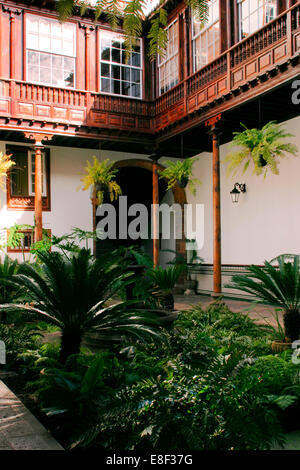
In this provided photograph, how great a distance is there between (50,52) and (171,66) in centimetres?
344

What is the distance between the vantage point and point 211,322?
647 centimetres

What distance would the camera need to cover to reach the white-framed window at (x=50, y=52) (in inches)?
452

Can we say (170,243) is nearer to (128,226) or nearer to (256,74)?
(128,226)

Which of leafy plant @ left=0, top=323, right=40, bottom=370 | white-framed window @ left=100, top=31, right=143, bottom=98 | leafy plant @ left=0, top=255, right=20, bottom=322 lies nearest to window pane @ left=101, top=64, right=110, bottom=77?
white-framed window @ left=100, top=31, right=143, bottom=98

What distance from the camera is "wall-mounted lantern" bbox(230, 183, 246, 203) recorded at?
11.2 m

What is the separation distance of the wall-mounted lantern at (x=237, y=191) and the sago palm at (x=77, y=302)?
26.9 feet

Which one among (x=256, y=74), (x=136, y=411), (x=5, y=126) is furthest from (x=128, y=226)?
(x=136, y=411)

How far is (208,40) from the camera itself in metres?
10.7

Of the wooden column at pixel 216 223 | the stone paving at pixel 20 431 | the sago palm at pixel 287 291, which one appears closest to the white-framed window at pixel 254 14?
the wooden column at pixel 216 223

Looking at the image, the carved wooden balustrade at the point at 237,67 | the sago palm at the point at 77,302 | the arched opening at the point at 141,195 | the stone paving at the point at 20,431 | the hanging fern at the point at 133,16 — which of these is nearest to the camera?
the hanging fern at the point at 133,16

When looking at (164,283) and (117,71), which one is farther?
(117,71)

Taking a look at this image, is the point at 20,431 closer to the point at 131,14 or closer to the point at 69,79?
the point at 131,14

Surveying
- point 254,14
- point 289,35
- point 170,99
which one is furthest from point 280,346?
point 170,99

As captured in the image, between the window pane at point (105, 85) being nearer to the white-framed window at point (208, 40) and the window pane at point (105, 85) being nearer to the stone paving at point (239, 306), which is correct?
the white-framed window at point (208, 40)
